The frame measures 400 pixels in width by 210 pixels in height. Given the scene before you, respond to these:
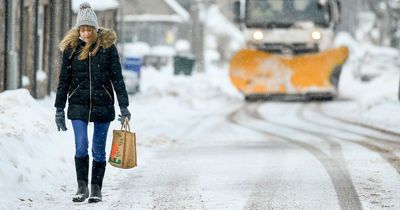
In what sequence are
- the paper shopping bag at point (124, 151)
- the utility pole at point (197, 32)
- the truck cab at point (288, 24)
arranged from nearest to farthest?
1. the paper shopping bag at point (124, 151)
2. the truck cab at point (288, 24)
3. the utility pole at point (197, 32)

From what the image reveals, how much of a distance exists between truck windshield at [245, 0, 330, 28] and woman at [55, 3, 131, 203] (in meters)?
18.5

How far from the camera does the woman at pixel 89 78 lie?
8297 millimetres

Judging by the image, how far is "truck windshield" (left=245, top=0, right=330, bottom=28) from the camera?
2675cm

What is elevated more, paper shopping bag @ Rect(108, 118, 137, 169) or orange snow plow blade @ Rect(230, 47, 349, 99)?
paper shopping bag @ Rect(108, 118, 137, 169)

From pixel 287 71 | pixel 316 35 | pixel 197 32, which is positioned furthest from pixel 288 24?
pixel 197 32

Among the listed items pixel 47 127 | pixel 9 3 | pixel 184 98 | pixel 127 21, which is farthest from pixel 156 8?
pixel 47 127

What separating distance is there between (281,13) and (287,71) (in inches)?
62.8

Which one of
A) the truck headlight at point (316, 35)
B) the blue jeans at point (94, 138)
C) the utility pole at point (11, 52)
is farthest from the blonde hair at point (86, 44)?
the truck headlight at point (316, 35)

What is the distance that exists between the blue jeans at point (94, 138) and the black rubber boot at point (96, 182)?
0.05 m

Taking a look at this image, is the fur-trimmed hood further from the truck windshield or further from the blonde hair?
the truck windshield

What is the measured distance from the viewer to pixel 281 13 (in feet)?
88.0

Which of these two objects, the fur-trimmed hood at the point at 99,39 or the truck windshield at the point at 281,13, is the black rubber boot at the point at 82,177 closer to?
the fur-trimmed hood at the point at 99,39

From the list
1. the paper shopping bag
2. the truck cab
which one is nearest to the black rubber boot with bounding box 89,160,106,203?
the paper shopping bag

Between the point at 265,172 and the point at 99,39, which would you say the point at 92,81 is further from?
the point at 265,172
